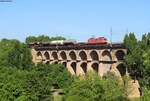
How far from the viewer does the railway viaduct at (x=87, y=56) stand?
5478 centimetres

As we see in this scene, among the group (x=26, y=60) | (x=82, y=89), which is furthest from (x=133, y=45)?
(x=26, y=60)

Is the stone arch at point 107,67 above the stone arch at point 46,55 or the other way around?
the other way around

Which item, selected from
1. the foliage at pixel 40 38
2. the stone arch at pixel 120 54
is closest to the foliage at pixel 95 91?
the stone arch at pixel 120 54

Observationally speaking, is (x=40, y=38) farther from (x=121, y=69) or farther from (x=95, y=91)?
(x=95, y=91)

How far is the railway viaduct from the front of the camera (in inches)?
2157

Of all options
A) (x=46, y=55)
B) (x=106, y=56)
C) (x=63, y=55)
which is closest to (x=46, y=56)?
(x=46, y=55)

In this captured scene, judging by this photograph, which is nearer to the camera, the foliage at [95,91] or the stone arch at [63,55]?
the foliage at [95,91]

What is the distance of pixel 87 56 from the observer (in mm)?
60812

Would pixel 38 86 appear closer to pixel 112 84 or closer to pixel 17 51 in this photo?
pixel 112 84

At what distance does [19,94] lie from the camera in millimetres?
34875

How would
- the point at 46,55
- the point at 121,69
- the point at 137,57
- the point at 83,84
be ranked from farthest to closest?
the point at 46,55 < the point at 121,69 < the point at 137,57 < the point at 83,84

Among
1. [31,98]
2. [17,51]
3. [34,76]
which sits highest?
[17,51]

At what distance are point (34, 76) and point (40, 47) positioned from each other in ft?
123

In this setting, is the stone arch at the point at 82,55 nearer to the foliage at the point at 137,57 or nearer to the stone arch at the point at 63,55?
the stone arch at the point at 63,55
